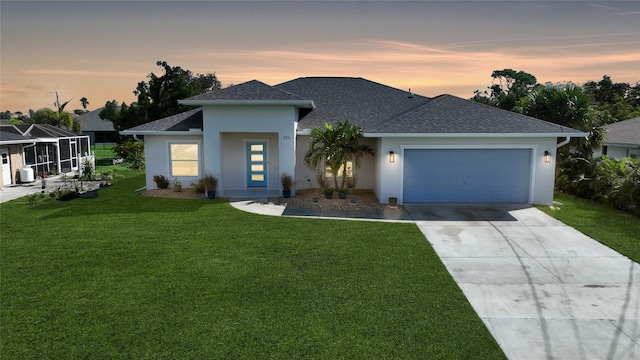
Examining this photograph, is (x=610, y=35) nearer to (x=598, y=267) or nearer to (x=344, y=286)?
(x=598, y=267)

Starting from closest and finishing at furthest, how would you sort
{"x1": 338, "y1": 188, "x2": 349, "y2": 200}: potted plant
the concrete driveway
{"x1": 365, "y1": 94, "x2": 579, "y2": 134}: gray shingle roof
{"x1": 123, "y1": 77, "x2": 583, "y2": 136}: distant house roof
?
1. the concrete driveway
2. {"x1": 365, "y1": 94, "x2": 579, "y2": 134}: gray shingle roof
3. {"x1": 123, "y1": 77, "x2": 583, "y2": 136}: distant house roof
4. {"x1": 338, "y1": 188, "x2": 349, "y2": 200}: potted plant

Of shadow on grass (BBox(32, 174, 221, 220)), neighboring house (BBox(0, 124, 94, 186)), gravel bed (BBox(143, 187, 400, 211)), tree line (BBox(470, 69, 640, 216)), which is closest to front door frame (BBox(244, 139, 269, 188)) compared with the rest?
gravel bed (BBox(143, 187, 400, 211))

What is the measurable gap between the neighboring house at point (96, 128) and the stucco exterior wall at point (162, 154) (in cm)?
4113

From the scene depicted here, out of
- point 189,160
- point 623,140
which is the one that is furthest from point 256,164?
point 623,140

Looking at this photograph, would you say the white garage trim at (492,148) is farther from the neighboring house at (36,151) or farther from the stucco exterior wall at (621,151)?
the neighboring house at (36,151)

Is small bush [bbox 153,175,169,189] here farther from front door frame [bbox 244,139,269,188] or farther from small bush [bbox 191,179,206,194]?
front door frame [bbox 244,139,269,188]

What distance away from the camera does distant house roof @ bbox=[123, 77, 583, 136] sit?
1460cm

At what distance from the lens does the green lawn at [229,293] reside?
557 centimetres

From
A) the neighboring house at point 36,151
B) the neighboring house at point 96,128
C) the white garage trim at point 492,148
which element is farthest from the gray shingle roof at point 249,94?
the neighboring house at point 96,128

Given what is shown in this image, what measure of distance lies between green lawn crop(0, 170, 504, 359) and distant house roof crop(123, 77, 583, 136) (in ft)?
15.8

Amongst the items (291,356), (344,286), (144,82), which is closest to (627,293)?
(344,286)

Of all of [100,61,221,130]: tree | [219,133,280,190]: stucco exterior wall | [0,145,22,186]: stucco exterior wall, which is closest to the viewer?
[219,133,280,190]: stucco exterior wall

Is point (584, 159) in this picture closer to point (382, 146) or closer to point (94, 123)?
point (382, 146)

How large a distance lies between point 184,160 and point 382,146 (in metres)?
8.71
